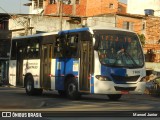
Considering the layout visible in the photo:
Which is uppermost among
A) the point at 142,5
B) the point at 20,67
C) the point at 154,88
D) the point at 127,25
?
the point at 142,5

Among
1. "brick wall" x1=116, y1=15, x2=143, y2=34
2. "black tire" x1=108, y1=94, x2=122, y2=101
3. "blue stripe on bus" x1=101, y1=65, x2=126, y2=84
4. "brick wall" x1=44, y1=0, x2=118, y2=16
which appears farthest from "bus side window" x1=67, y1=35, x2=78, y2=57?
"brick wall" x1=44, y1=0, x2=118, y2=16

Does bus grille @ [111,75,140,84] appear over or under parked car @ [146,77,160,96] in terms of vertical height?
over

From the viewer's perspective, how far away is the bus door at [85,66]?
20.2 m

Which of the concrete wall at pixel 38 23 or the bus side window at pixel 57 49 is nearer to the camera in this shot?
the bus side window at pixel 57 49

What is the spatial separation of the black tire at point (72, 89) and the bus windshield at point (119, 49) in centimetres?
193

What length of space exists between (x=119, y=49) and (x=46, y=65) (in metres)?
4.73

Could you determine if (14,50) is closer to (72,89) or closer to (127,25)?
(72,89)

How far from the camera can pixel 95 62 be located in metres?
19.9

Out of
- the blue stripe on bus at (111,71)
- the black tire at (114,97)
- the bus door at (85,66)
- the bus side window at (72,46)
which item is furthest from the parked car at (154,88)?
the bus door at (85,66)

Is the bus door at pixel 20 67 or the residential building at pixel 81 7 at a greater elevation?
the residential building at pixel 81 7

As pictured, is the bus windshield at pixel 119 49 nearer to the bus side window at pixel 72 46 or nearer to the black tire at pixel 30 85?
the bus side window at pixel 72 46

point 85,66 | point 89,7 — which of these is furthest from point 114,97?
point 89,7

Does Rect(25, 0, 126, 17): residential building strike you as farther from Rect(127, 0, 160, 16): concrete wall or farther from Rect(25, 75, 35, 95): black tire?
Rect(25, 75, 35, 95): black tire

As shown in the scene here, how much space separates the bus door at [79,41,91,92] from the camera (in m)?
20.2
